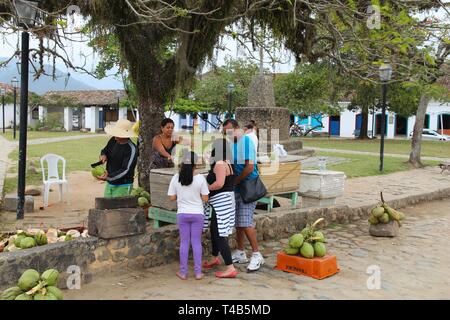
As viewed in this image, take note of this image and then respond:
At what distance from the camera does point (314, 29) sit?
8383mm

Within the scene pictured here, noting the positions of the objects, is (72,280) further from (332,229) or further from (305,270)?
(332,229)

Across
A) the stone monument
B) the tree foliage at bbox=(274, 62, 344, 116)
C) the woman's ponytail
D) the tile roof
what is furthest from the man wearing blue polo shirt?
the tile roof

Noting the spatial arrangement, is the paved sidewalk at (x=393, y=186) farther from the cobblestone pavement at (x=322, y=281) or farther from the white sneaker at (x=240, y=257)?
the white sneaker at (x=240, y=257)

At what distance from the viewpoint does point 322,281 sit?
4.96 m

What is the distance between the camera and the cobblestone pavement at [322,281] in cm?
452

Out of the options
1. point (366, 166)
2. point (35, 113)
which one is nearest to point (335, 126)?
→ point (366, 166)

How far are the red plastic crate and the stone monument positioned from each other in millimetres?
9240

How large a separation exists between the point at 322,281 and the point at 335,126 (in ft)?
134

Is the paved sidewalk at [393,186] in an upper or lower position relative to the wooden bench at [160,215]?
lower

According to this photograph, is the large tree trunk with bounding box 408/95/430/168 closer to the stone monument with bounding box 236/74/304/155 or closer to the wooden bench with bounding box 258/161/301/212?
the stone monument with bounding box 236/74/304/155

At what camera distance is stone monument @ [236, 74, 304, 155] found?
1488 centimetres

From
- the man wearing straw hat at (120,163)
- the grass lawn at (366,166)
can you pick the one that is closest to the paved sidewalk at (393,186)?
the grass lawn at (366,166)

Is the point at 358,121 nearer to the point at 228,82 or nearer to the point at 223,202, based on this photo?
the point at 228,82

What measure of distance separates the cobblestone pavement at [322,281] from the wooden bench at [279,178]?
2.58ft
